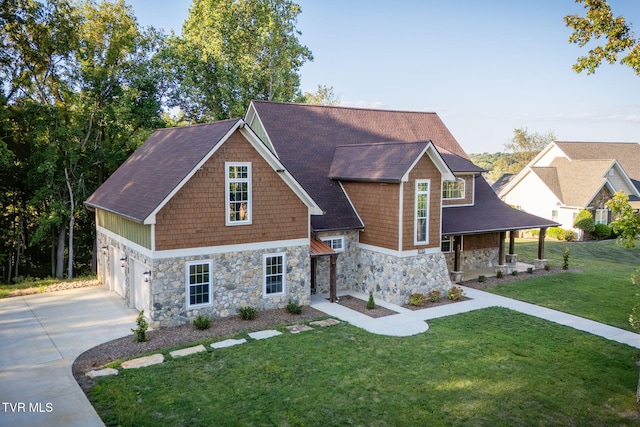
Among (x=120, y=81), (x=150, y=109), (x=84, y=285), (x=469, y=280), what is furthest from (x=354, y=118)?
(x=84, y=285)

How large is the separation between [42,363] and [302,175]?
37.5 feet

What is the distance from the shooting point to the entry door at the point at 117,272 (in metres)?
17.4

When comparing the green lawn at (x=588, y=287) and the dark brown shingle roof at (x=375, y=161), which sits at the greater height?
the dark brown shingle roof at (x=375, y=161)

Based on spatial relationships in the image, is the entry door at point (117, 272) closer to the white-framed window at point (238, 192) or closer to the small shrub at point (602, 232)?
the white-framed window at point (238, 192)

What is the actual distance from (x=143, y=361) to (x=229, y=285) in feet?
13.4

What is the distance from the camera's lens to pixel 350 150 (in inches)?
802

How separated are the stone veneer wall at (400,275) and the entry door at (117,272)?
29.7 ft

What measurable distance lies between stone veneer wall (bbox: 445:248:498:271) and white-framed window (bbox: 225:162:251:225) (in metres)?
12.3

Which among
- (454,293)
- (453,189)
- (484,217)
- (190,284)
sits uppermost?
(453,189)

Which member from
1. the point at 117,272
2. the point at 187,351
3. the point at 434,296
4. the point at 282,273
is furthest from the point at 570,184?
the point at 187,351

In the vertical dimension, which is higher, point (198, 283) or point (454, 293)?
point (198, 283)

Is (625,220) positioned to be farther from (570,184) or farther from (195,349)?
(570,184)

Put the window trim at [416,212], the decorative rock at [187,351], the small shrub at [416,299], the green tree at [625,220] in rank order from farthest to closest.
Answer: the window trim at [416,212]
the small shrub at [416,299]
the decorative rock at [187,351]
the green tree at [625,220]

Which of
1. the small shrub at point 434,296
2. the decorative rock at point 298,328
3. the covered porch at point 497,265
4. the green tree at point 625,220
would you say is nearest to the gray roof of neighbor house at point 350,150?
the covered porch at point 497,265
